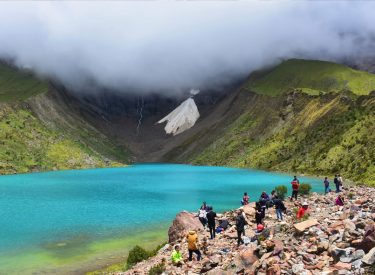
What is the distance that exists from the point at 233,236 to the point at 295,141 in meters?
A: 145

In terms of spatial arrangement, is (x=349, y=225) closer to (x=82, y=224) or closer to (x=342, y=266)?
(x=342, y=266)

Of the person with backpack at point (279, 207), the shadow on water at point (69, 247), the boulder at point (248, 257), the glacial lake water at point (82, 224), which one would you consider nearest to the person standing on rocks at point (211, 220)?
the person with backpack at point (279, 207)

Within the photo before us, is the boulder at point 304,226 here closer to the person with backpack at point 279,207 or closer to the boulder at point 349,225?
the boulder at point 349,225

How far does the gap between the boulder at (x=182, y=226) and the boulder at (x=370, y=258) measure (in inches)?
838

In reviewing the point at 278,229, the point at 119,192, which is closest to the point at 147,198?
the point at 119,192

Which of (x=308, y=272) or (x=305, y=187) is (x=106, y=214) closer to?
(x=305, y=187)

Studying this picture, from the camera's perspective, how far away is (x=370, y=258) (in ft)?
61.6

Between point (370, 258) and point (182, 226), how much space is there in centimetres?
2276

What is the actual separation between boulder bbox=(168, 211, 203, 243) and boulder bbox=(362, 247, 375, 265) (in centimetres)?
2130

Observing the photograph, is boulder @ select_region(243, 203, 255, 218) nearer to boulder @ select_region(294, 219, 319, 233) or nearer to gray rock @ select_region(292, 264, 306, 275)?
boulder @ select_region(294, 219, 319, 233)

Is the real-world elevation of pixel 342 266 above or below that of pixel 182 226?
below

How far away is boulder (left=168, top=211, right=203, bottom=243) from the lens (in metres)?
39.2

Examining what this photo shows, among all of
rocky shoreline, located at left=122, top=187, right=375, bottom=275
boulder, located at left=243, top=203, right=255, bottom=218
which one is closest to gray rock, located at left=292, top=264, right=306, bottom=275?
rocky shoreline, located at left=122, top=187, right=375, bottom=275

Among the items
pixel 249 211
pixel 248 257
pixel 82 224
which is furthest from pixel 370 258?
pixel 82 224
